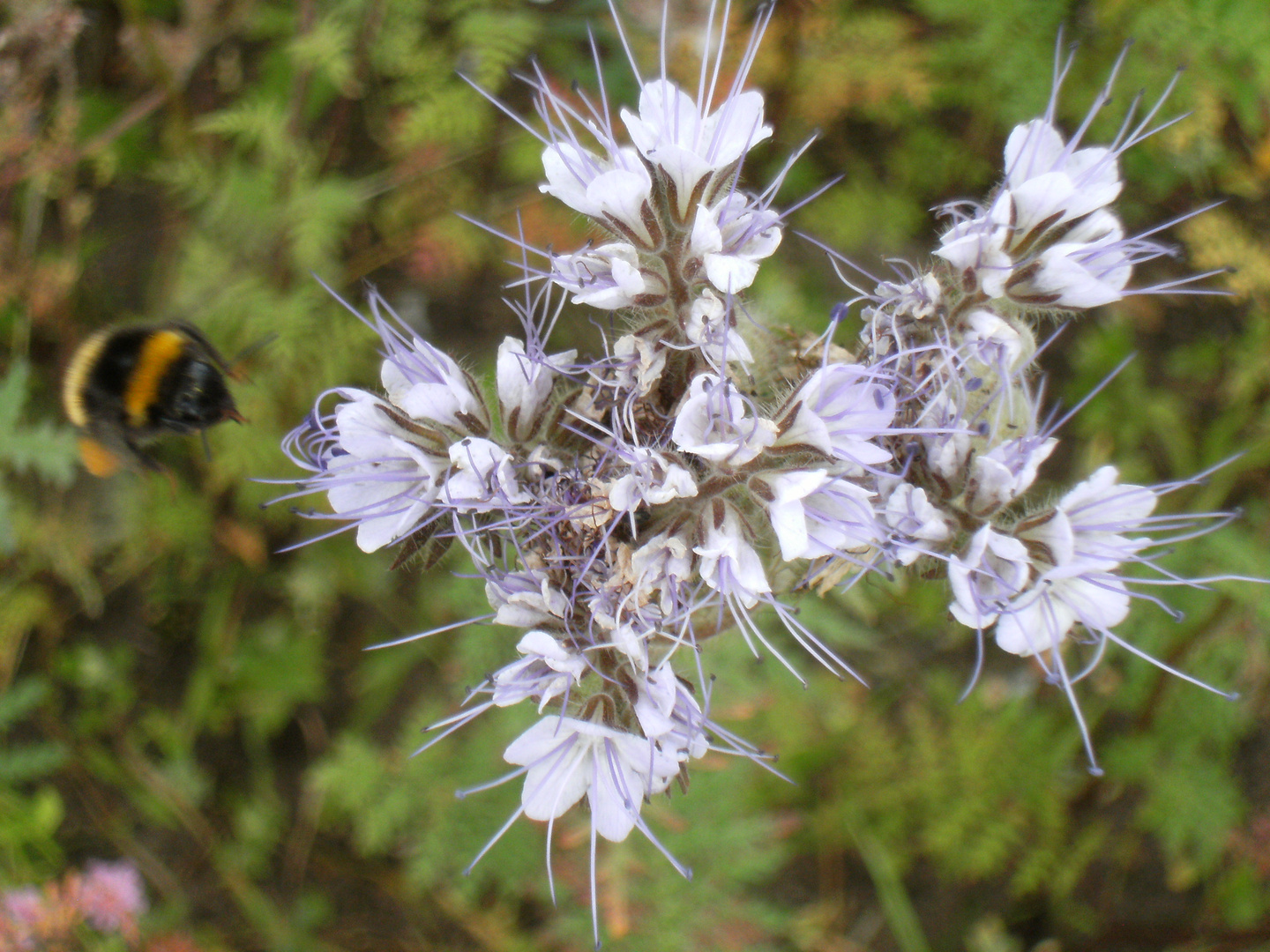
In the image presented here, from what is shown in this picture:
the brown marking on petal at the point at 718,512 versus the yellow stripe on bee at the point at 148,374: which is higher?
the yellow stripe on bee at the point at 148,374

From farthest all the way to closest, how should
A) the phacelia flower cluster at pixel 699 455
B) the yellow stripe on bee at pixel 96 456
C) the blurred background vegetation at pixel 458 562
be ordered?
the blurred background vegetation at pixel 458 562
the yellow stripe on bee at pixel 96 456
the phacelia flower cluster at pixel 699 455

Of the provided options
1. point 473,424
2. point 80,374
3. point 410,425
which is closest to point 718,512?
point 473,424

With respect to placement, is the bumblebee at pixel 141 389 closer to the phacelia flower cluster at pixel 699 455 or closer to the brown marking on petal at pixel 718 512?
the phacelia flower cluster at pixel 699 455

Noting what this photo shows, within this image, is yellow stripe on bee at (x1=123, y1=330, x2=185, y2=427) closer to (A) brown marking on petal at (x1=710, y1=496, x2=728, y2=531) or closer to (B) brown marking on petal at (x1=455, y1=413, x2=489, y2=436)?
(B) brown marking on petal at (x1=455, y1=413, x2=489, y2=436)

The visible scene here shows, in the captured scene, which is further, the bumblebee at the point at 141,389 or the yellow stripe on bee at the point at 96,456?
the yellow stripe on bee at the point at 96,456

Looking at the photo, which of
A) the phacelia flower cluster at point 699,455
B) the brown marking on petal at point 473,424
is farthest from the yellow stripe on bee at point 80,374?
the brown marking on petal at point 473,424

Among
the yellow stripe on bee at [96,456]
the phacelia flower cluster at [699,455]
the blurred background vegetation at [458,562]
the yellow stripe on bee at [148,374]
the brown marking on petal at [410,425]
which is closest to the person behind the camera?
the phacelia flower cluster at [699,455]

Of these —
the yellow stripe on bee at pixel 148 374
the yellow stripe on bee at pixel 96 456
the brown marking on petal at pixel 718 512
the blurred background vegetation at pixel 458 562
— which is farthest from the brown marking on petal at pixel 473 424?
the yellow stripe on bee at pixel 96 456
